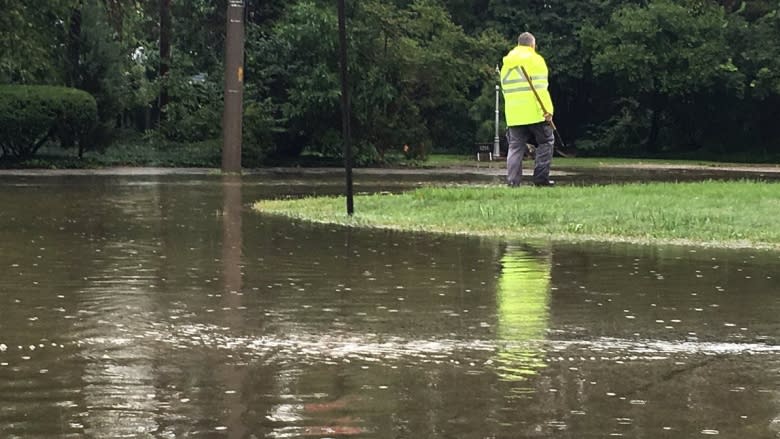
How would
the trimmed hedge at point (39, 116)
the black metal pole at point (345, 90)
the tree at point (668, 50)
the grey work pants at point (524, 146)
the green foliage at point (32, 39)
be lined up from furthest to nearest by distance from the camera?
Answer: the tree at point (668, 50), the trimmed hedge at point (39, 116), the green foliage at point (32, 39), the grey work pants at point (524, 146), the black metal pole at point (345, 90)

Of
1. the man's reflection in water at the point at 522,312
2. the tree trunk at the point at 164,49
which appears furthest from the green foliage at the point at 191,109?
the man's reflection in water at the point at 522,312

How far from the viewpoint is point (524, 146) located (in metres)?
17.8

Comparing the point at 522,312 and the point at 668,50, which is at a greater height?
the point at 668,50

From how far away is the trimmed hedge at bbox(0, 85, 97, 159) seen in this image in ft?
83.8

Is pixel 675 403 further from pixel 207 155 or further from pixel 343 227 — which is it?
pixel 207 155

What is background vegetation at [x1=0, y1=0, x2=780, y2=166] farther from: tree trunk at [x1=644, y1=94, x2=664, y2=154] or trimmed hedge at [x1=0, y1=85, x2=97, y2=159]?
tree trunk at [x1=644, y1=94, x2=664, y2=154]

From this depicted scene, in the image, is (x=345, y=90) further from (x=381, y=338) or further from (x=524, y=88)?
(x=381, y=338)

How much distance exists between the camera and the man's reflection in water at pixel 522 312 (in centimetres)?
594

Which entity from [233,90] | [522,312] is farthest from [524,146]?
[522,312]

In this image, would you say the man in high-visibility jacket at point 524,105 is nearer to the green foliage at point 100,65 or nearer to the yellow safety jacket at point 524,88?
the yellow safety jacket at point 524,88

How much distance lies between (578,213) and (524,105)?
4.37 metres

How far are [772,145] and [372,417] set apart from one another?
45.8 m

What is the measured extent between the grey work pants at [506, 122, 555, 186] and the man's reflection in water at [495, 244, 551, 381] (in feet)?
22.9

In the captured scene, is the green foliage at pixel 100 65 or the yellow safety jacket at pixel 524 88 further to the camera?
the green foliage at pixel 100 65
